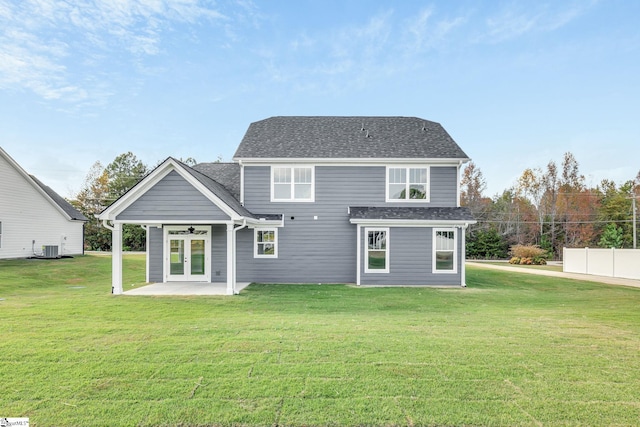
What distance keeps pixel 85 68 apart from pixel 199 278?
15.4 metres

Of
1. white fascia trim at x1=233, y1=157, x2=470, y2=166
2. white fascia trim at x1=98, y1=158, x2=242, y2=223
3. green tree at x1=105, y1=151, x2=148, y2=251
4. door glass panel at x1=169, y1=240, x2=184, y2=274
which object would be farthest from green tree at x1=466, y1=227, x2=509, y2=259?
green tree at x1=105, y1=151, x2=148, y2=251

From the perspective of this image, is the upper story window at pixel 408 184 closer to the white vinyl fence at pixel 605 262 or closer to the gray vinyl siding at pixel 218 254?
the gray vinyl siding at pixel 218 254

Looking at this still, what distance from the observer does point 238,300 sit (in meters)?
10.8

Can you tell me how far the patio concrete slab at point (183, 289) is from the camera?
39.7 feet

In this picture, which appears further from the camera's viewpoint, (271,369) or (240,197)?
(240,197)

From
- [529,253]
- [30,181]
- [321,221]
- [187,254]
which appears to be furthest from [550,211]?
[30,181]

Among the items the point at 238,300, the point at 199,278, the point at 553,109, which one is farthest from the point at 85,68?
the point at 553,109

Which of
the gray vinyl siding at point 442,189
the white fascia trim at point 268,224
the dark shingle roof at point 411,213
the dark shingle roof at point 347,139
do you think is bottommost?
the white fascia trim at point 268,224

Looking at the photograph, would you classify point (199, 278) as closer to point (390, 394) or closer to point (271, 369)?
point (271, 369)

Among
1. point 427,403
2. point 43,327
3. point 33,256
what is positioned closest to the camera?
point 427,403

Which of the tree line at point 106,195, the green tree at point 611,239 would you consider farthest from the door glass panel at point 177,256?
the green tree at point 611,239

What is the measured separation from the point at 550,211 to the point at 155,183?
40.1 meters

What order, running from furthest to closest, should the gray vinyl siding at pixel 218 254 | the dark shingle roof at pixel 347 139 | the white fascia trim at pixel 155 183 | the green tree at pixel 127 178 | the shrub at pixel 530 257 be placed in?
the green tree at pixel 127 178, the shrub at pixel 530 257, the dark shingle roof at pixel 347 139, the gray vinyl siding at pixel 218 254, the white fascia trim at pixel 155 183

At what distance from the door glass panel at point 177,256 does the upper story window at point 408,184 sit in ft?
31.9
